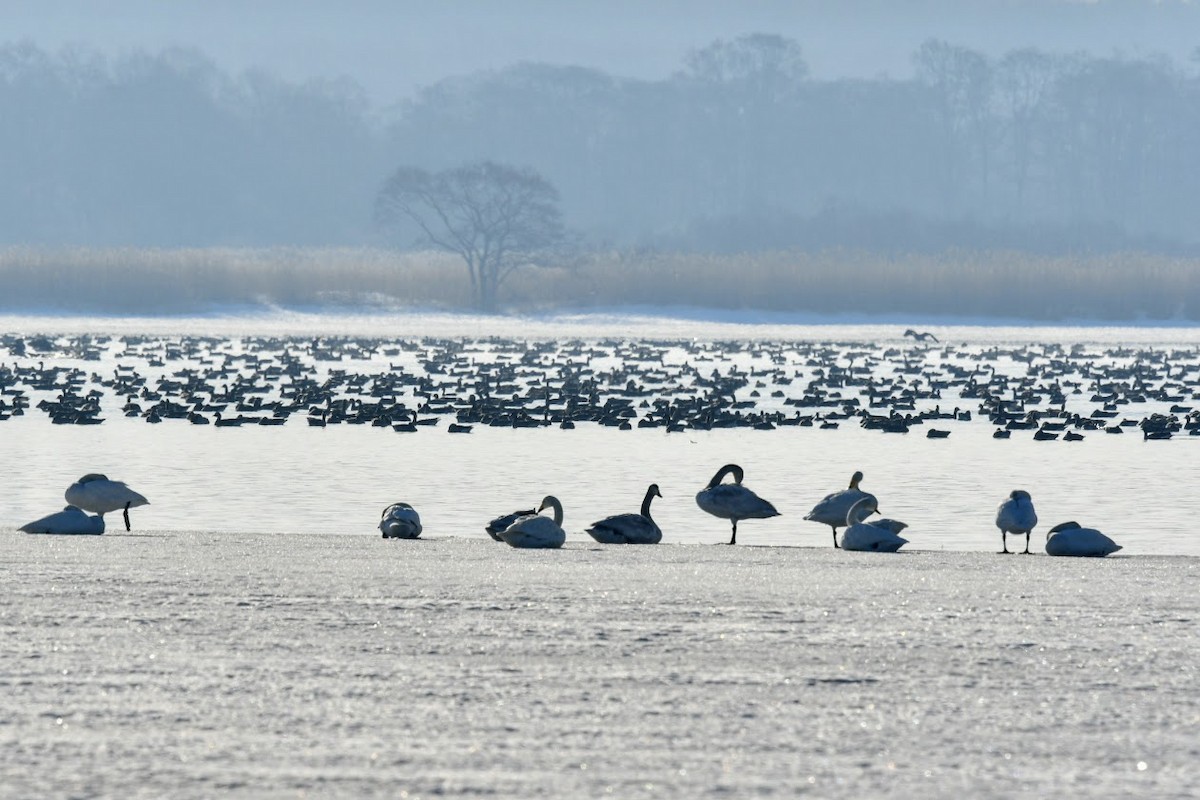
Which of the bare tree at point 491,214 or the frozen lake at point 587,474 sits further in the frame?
the bare tree at point 491,214

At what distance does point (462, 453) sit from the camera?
21.5 metres

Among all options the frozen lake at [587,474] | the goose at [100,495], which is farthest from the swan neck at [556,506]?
the goose at [100,495]

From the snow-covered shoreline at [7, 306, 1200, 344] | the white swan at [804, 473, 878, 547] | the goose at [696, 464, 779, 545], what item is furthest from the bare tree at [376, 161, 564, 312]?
the white swan at [804, 473, 878, 547]

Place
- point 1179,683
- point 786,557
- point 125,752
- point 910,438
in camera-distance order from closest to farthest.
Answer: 1. point 125,752
2. point 1179,683
3. point 786,557
4. point 910,438

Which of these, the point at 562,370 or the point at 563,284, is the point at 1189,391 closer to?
the point at 562,370

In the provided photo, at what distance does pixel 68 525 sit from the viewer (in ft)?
42.0

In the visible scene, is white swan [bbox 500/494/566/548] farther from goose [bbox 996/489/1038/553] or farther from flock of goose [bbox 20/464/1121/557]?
goose [bbox 996/489/1038/553]

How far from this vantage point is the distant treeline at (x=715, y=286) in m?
64.4

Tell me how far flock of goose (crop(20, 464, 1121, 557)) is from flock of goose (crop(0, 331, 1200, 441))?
35.9ft

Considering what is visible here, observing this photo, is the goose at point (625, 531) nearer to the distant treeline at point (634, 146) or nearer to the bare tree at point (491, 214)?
the bare tree at point (491, 214)

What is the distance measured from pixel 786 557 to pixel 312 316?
53.8 meters

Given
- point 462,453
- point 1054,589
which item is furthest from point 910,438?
point 1054,589

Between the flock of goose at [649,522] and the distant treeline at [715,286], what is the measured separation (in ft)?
169

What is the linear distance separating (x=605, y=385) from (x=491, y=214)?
147 feet
